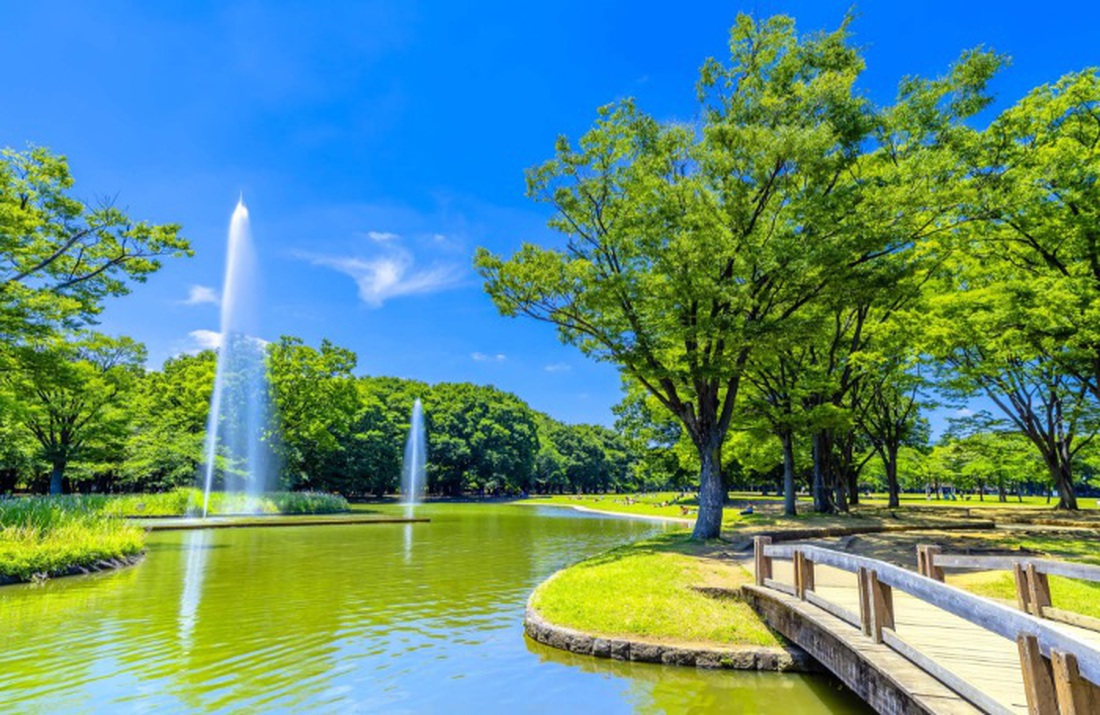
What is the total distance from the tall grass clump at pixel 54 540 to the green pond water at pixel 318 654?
71 cm

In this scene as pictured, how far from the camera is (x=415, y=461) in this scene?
66938 millimetres

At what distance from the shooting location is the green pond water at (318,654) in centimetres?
677

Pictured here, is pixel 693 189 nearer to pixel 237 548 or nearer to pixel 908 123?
pixel 908 123

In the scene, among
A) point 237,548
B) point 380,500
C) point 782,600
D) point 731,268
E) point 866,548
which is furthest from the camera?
point 380,500

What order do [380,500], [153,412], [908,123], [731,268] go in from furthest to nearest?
1. [380,500]
2. [153,412]
3. [908,123]
4. [731,268]

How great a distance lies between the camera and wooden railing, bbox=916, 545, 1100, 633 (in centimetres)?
651

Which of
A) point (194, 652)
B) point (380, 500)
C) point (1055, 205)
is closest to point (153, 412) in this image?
point (380, 500)

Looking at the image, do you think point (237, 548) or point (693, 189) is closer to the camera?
point (693, 189)

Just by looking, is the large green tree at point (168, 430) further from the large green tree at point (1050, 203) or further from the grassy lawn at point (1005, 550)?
the large green tree at point (1050, 203)

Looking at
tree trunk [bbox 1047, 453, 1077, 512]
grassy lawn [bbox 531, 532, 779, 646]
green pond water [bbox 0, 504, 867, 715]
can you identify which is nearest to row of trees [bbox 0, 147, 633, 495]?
green pond water [bbox 0, 504, 867, 715]

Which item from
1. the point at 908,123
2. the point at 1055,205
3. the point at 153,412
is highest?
the point at 908,123

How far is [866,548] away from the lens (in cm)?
1506

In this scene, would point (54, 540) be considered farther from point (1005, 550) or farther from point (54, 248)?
point (1005, 550)

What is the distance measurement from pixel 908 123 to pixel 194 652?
2284 cm
